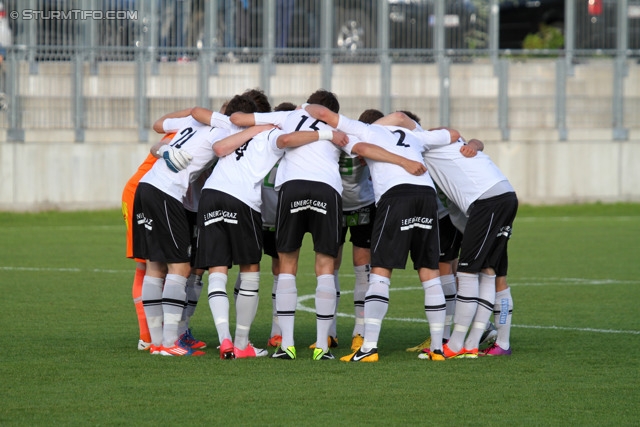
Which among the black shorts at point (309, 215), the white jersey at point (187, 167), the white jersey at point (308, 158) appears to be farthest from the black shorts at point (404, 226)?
the white jersey at point (187, 167)

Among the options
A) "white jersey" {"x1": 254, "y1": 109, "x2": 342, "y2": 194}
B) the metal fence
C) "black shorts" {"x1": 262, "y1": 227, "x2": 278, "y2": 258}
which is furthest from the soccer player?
the metal fence

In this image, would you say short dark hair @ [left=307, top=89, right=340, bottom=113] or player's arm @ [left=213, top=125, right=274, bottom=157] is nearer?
player's arm @ [left=213, top=125, right=274, bottom=157]

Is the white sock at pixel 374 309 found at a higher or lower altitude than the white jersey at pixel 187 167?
lower

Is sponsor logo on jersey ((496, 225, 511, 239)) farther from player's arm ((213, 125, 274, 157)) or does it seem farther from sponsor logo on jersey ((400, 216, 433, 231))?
player's arm ((213, 125, 274, 157))

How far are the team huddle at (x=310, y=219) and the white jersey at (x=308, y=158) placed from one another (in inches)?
0.4

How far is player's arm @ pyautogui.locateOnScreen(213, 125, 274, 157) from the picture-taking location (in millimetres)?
8516

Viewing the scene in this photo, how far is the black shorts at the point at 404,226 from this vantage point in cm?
826

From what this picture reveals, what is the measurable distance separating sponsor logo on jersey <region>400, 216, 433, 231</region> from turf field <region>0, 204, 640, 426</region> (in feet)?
3.34

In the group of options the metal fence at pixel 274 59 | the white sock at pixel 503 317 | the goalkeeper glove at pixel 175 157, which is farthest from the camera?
the metal fence at pixel 274 59

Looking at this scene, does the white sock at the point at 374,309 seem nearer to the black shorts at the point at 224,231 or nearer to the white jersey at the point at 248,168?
the black shorts at the point at 224,231

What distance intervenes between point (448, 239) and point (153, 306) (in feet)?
8.25

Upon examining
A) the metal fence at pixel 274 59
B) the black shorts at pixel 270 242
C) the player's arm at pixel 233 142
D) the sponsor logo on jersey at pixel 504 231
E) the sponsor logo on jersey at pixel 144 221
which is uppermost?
the metal fence at pixel 274 59

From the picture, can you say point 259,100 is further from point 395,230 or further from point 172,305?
point 172,305

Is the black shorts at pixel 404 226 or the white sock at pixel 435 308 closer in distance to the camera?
the black shorts at pixel 404 226
